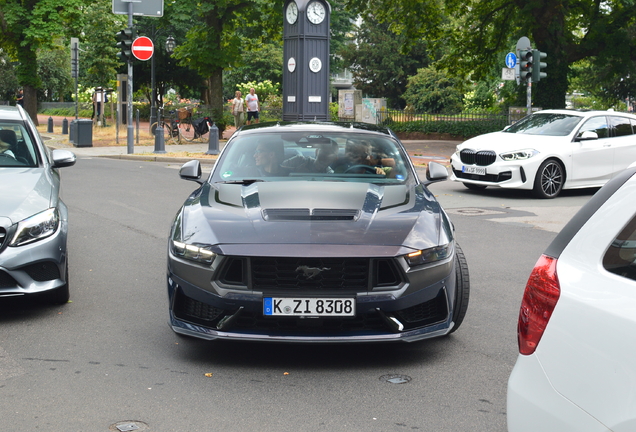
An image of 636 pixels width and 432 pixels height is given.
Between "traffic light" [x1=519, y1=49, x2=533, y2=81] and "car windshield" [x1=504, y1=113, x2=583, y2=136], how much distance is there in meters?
6.33

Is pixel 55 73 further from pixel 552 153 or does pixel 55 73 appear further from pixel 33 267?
pixel 33 267

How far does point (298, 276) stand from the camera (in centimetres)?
487

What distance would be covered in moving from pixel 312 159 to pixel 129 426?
2986 millimetres

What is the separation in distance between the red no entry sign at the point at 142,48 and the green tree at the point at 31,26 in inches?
550

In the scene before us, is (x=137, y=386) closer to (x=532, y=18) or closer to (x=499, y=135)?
(x=499, y=135)

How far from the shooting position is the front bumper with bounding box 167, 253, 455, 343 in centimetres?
487

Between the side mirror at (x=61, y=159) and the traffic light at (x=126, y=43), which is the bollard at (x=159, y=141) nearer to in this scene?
the traffic light at (x=126, y=43)

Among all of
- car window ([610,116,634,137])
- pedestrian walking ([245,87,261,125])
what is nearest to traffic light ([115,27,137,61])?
pedestrian walking ([245,87,261,125])

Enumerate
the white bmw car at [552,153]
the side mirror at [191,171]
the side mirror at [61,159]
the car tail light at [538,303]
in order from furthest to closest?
the white bmw car at [552,153] < the side mirror at [61,159] < the side mirror at [191,171] < the car tail light at [538,303]

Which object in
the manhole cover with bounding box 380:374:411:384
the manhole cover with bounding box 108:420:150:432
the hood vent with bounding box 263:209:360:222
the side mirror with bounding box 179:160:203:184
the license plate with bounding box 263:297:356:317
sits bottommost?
the manhole cover with bounding box 380:374:411:384

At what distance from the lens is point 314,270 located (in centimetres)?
486

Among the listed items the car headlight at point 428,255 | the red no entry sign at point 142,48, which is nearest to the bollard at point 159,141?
the red no entry sign at point 142,48

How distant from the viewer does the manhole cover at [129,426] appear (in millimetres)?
4066

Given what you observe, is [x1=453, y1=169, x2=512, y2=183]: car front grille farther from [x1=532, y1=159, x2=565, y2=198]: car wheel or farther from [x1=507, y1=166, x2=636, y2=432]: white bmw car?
[x1=507, y1=166, x2=636, y2=432]: white bmw car
